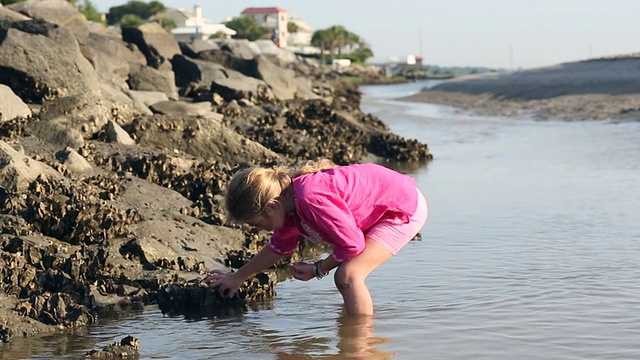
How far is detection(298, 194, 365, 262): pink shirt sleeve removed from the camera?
510 centimetres

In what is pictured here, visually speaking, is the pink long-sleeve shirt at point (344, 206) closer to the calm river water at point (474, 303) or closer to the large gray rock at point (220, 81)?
the calm river water at point (474, 303)

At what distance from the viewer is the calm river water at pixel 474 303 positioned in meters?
5.27

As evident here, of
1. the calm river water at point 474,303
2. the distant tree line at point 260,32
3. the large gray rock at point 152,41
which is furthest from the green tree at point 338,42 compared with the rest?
the calm river water at point 474,303

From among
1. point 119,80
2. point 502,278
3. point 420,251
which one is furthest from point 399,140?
point 502,278

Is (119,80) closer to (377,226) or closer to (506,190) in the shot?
(506,190)

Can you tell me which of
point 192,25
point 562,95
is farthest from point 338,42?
point 562,95

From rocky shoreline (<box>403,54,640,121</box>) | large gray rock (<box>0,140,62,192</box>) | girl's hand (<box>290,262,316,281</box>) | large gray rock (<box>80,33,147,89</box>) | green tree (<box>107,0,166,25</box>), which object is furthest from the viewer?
green tree (<box>107,0,166,25</box>)

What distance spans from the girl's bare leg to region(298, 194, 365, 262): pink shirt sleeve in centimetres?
7

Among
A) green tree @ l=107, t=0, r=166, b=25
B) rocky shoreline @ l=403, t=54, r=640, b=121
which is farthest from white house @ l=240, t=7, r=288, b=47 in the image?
rocky shoreline @ l=403, t=54, r=640, b=121

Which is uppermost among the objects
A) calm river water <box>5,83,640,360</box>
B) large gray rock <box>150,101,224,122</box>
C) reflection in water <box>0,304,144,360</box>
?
large gray rock <box>150,101,224,122</box>

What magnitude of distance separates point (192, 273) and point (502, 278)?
6.57 feet

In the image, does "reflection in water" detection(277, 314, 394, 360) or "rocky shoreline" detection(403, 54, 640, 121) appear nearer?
"reflection in water" detection(277, 314, 394, 360)

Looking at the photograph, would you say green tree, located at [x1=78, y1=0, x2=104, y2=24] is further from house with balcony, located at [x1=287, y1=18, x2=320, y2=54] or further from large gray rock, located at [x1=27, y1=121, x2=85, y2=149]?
large gray rock, located at [x1=27, y1=121, x2=85, y2=149]

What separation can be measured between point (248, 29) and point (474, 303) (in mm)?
109421
